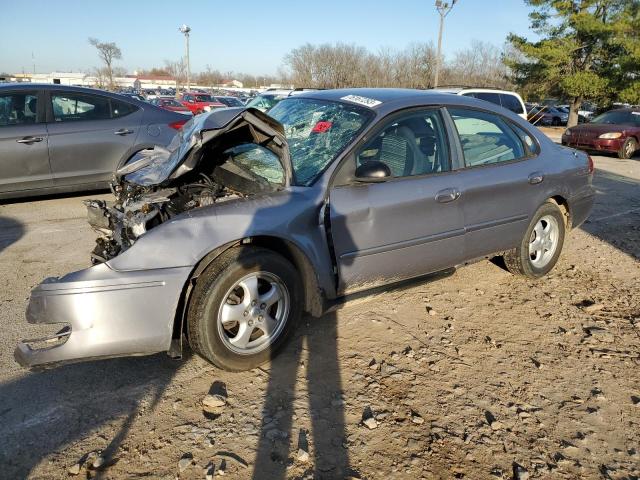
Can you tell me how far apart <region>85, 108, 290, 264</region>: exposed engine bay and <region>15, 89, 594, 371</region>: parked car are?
0.01 metres

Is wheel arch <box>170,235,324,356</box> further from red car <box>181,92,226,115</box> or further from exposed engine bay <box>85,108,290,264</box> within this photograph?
red car <box>181,92,226,115</box>

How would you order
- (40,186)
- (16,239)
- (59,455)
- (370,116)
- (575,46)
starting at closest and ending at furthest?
(59,455), (370,116), (16,239), (40,186), (575,46)

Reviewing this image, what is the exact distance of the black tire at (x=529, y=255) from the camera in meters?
4.51

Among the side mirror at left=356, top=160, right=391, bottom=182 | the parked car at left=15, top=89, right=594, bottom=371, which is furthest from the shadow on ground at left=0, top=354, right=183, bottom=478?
the side mirror at left=356, top=160, right=391, bottom=182

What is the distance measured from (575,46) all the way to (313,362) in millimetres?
30256

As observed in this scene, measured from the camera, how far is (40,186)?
20.7ft

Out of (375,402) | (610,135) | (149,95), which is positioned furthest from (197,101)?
(375,402)

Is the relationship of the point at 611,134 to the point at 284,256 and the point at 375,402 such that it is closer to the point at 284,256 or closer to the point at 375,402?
the point at 284,256

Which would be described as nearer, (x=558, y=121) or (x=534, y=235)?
(x=534, y=235)

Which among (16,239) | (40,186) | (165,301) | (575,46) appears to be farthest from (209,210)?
(575,46)

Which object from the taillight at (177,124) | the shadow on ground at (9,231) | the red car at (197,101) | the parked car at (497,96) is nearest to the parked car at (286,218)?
the shadow on ground at (9,231)

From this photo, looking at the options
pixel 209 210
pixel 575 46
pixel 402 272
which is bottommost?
pixel 402 272

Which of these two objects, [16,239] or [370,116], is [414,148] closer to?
[370,116]

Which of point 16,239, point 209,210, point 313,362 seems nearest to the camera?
point 209,210
